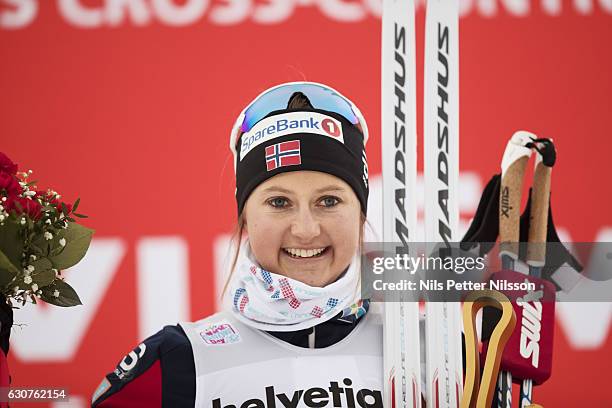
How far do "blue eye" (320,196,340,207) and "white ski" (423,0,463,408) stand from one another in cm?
18

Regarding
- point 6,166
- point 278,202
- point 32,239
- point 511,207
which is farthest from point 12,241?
point 511,207

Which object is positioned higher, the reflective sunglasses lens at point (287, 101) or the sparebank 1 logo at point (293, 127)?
the reflective sunglasses lens at point (287, 101)

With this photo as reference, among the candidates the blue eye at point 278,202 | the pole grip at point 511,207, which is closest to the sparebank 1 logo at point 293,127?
the blue eye at point 278,202

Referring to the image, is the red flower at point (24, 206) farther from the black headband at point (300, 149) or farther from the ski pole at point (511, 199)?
the ski pole at point (511, 199)

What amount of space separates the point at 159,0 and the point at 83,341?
1.11m

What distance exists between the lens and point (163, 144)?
8.96ft

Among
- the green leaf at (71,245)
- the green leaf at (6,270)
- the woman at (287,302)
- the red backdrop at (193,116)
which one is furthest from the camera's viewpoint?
the red backdrop at (193,116)

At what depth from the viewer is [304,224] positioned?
169 centimetres

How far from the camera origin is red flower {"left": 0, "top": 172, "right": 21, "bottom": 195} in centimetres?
153

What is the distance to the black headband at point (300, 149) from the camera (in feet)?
5.59

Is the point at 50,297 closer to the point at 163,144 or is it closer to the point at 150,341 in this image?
the point at 150,341

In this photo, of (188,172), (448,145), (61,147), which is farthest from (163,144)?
(448,145)

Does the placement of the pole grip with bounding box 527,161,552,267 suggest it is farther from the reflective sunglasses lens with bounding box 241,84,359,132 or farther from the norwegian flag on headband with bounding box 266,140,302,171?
the norwegian flag on headband with bounding box 266,140,302,171

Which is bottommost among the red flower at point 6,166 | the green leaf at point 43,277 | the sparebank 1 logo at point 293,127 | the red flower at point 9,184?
the green leaf at point 43,277
